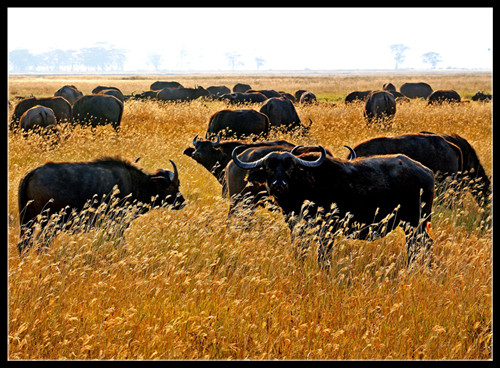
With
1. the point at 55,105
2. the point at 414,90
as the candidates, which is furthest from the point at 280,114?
the point at 414,90

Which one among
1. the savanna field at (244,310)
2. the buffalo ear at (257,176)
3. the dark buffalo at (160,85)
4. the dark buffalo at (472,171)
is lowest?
the savanna field at (244,310)

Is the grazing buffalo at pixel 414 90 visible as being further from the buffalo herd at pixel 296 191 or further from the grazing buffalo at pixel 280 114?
the buffalo herd at pixel 296 191

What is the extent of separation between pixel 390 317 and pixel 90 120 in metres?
16.7

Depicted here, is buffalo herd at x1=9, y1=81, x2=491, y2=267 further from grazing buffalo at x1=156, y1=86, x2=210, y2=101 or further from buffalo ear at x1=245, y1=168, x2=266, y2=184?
grazing buffalo at x1=156, y1=86, x2=210, y2=101

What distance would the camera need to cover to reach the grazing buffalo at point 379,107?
2130cm

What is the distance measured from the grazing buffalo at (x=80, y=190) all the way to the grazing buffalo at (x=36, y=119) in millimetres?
9943

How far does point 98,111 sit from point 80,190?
13508 mm

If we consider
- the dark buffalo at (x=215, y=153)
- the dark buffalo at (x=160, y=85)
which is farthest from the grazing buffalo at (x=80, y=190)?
the dark buffalo at (x=160, y=85)

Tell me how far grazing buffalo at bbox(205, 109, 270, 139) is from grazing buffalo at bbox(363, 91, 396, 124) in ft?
25.6

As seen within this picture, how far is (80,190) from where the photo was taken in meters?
6.29

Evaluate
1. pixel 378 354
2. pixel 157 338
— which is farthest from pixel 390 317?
pixel 157 338

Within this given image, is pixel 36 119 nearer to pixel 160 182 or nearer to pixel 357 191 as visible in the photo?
pixel 160 182

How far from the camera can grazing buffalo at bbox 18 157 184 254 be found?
19.6 ft

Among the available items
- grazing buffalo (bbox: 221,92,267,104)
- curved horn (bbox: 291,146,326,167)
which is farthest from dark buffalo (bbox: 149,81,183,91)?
curved horn (bbox: 291,146,326,167)
